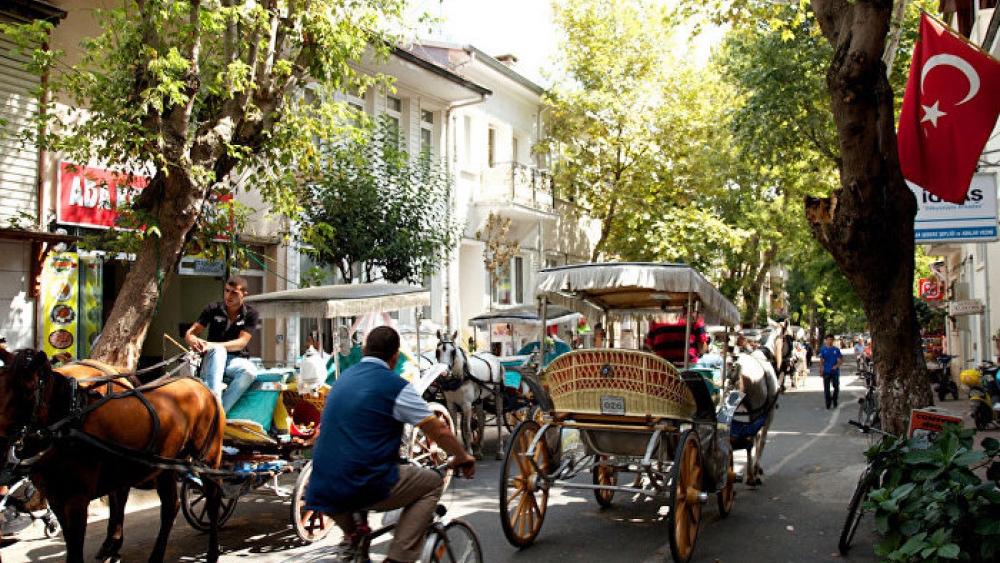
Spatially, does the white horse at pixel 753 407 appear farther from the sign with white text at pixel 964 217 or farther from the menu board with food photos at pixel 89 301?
the menu board with food photos at pixel 89 301

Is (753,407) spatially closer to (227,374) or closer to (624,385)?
(624,385)

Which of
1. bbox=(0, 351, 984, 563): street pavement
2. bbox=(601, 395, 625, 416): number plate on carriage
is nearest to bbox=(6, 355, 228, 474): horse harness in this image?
bbox=(0, 351, 984, 563): street pavement

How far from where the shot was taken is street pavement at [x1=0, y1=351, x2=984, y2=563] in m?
7.12

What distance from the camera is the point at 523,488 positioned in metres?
7.22

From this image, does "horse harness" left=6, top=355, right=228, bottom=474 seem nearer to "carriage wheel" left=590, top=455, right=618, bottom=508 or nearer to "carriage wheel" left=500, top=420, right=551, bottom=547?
"carriage wheel" left=500, top=420, right=551, bottom=547

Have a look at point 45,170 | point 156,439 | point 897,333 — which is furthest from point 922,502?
point 45,170

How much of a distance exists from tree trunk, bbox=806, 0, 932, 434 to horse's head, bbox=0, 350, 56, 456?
6.48 meters

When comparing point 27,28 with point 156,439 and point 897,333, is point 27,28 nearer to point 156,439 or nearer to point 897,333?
point 156,439

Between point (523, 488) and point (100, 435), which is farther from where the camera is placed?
point (523, 488)

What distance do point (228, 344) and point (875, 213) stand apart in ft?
19.6

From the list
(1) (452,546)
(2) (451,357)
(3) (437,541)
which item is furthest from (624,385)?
(2) (451,357)

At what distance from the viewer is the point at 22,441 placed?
5500mm

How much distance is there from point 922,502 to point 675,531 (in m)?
1.78

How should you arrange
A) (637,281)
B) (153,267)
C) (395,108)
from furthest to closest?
(395,108) → (153,267) → (637,281)
